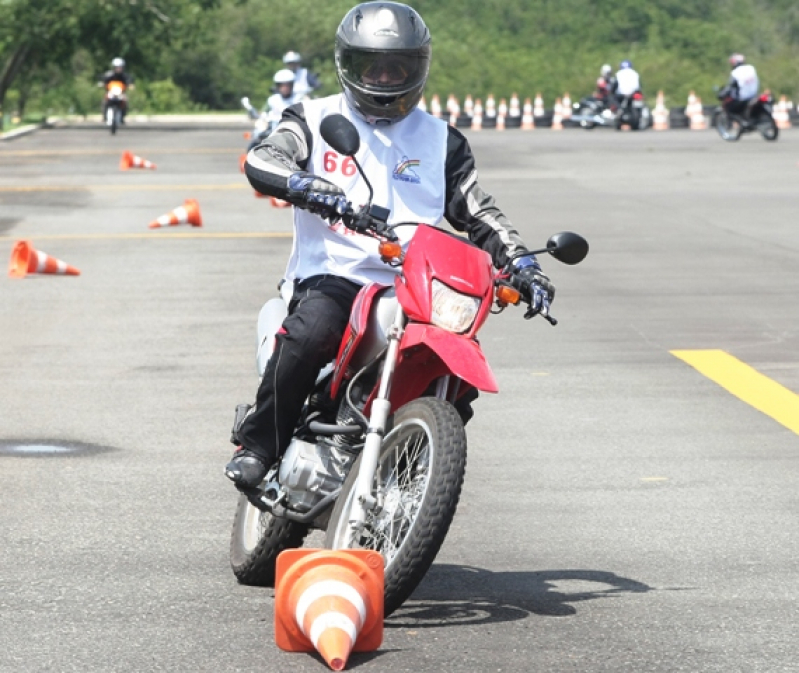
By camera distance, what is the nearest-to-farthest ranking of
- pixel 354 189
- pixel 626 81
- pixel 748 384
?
pixel 354 189
pixel 748 384
pixel 626 81

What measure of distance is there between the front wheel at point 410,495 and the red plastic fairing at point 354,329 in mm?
248

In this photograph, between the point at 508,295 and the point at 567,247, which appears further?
the point at 567,247

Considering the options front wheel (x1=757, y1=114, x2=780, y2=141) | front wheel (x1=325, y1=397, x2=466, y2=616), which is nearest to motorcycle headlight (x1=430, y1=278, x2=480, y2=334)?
front wheel (x1=325, y1=397, x2=466, y2=616)

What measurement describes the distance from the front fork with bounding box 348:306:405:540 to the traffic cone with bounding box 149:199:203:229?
15472 millimetres

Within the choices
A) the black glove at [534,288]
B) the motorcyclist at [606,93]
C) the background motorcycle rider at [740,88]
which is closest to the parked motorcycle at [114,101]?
the motorcyclist at [606,93]

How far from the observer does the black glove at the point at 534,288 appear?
5.50m

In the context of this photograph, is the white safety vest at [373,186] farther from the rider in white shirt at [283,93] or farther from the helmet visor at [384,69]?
the rider in white shirt at [283,93]

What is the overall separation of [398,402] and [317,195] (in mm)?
652

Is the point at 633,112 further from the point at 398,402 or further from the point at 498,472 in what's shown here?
the point at 398,402

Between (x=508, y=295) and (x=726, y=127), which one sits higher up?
(x=508, y=295)

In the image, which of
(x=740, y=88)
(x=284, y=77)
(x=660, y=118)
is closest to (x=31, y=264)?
(x=284, y=77)

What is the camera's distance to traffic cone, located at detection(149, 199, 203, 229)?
20.6 m

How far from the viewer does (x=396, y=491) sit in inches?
211

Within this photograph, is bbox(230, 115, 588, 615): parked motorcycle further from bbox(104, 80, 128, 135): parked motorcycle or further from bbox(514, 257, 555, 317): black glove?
bbox(104, 80, 128, 135): parked motorcycle
